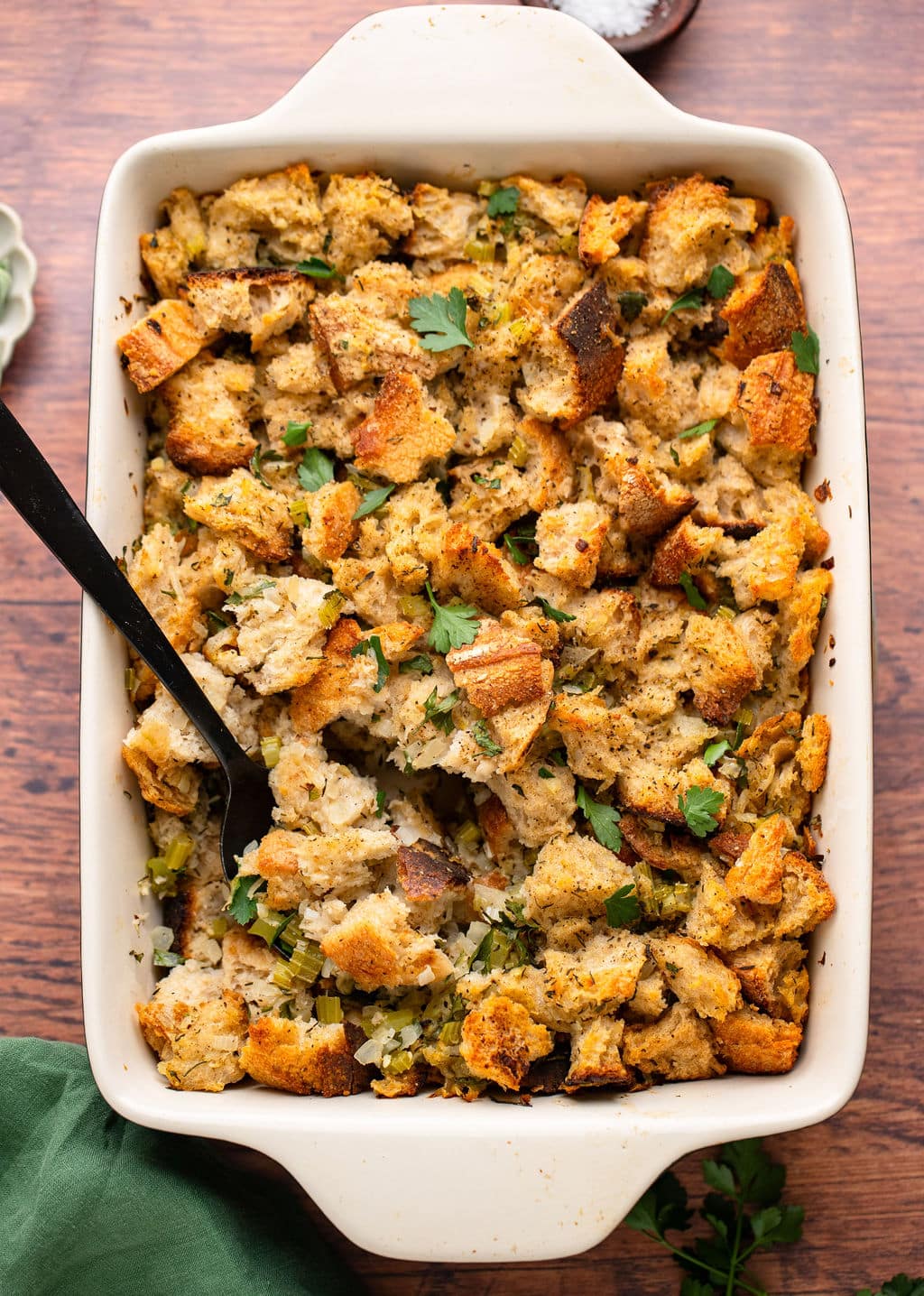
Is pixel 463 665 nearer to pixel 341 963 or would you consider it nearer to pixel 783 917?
pixel 341 963

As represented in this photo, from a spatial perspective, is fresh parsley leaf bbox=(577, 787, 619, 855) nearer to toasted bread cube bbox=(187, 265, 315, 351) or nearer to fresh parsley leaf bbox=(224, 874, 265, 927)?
fresh parsley leaf bbox=(224, 874, 265, 927)

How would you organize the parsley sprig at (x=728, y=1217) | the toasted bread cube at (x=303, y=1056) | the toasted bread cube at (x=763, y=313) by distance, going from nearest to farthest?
the toasted bread cube at (x=303, y=1056)
the toasted bread cube at (x=763, y=313)
the parsley sprig at (x=728, y=1217)

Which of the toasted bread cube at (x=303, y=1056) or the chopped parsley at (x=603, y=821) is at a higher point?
the chopped parsley at (x=603, y=821)

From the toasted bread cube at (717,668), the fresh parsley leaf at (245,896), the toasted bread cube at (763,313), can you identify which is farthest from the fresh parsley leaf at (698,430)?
the fresh parsley leaf at (245,896)

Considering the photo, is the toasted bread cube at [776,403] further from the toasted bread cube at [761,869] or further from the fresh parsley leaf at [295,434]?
the fresh parsley leaf at [295,434]

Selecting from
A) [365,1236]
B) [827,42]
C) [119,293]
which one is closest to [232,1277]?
[365,1236]

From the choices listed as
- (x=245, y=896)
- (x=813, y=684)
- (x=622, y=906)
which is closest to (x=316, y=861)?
(x=245, y=896)
